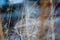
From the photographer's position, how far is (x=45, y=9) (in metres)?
1.17

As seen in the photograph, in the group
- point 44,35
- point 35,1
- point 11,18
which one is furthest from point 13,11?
point 44,35

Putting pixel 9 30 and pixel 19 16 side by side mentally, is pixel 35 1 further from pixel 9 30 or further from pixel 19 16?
pixel 9 30

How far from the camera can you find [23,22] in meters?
1.22

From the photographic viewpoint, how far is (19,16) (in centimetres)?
122

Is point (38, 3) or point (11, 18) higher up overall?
point (38, 3)

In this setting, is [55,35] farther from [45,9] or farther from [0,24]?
[0,24]

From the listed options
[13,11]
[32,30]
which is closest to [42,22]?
[32,30]

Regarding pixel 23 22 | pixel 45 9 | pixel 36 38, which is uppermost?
pixel 45 9

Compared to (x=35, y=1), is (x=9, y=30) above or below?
below

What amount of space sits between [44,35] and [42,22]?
0.10m

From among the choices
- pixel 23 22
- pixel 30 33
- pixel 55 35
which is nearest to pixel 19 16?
pixel 23 22

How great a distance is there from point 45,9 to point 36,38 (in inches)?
9.3

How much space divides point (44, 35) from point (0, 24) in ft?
1.16

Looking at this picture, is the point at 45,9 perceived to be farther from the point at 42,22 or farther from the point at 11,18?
the point at 11,18
